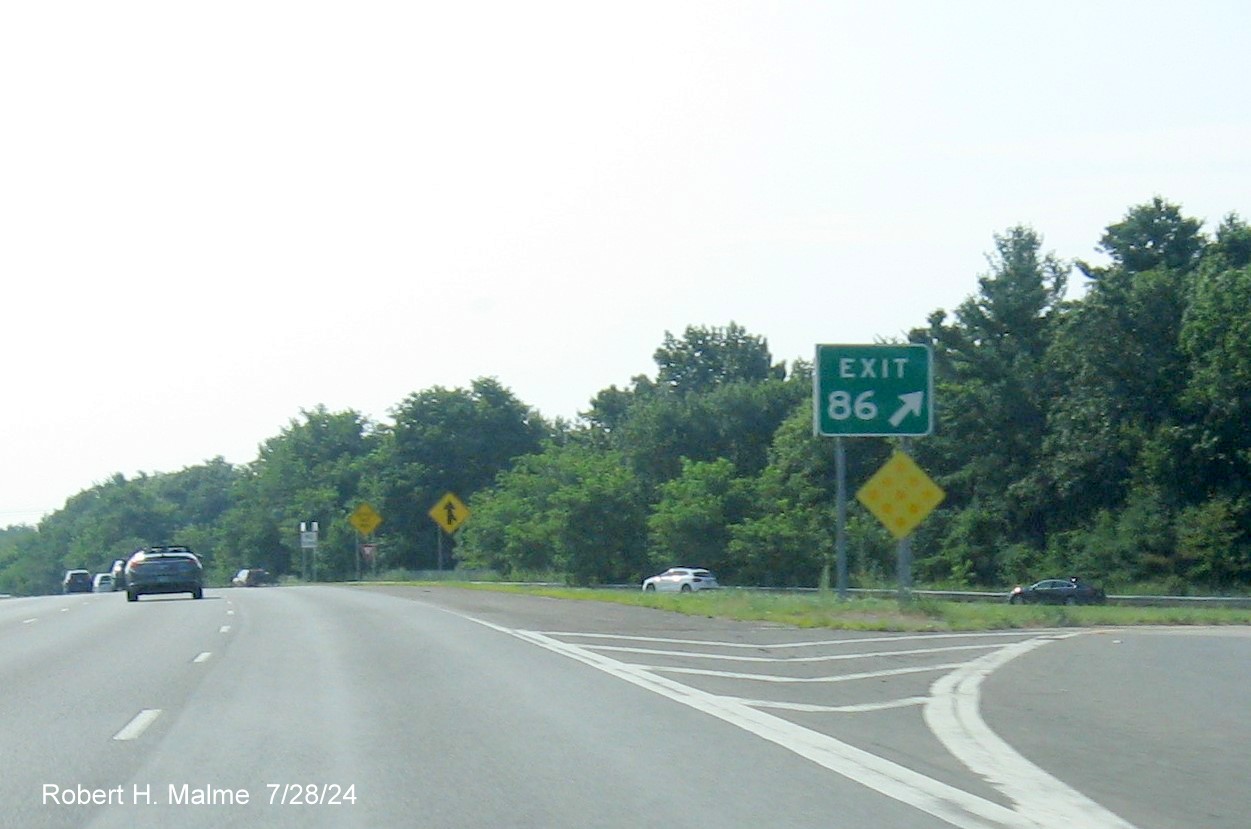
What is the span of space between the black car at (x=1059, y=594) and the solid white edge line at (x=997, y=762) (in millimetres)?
40649

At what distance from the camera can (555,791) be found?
369 inches

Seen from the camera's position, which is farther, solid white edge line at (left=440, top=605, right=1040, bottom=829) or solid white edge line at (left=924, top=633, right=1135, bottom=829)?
solid white edge line at (left=924, top=633, right=1135, bottom=829)

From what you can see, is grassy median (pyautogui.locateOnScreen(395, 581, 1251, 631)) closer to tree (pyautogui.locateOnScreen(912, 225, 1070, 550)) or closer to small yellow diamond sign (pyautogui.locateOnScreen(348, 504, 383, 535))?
small yellow diamond sign (pyautogui.locateOnScreen(348, 504, 383, 535))

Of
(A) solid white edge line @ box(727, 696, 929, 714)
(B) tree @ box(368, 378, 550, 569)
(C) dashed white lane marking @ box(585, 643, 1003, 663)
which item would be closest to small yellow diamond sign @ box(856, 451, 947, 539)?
(C) dashed white lane marking @ box(585, 643, 1003, 663)

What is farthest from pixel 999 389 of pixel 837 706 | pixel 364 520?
pixel 837 706

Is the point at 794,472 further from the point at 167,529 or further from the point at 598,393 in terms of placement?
the point at 167,529

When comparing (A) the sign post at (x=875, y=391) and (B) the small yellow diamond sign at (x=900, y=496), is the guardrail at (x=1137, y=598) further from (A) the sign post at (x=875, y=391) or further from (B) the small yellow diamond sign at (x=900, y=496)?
(B) the small yellow diamond sign at (x=900, y=496)

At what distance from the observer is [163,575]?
135 ft

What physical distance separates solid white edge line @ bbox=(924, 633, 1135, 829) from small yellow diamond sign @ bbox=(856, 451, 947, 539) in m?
12.1

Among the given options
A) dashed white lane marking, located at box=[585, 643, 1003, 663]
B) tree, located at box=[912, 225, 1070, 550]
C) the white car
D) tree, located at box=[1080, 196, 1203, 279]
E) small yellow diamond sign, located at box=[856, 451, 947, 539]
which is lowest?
dashed white lane marking, located at box=[585, 643, 1003, 663]

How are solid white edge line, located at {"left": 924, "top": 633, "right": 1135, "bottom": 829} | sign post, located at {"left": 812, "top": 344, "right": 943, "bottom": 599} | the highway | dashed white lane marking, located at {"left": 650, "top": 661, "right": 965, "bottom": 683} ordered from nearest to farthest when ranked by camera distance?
solid white edge line, located at {"left": 924, "top": 633, "right": 1135, "bottom": 829} < the highway < dashed white lane marking, located at {"left": 650, "top": 661, "right": 965, "bottom": 683} < sign post, located at {"left": 812, "top": 344, "right": 943, "bottom": 599}

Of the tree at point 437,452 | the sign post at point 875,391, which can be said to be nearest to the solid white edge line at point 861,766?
the sign post at point 875,391

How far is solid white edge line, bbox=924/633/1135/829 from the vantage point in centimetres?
855

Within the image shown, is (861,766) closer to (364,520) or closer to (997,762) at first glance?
(997,762)
